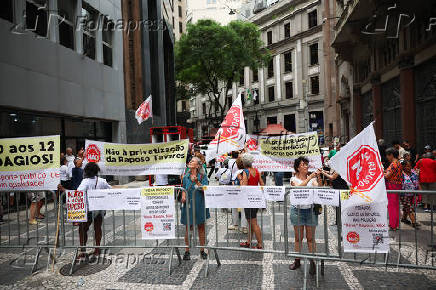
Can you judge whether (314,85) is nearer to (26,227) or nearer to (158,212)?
(26,227)

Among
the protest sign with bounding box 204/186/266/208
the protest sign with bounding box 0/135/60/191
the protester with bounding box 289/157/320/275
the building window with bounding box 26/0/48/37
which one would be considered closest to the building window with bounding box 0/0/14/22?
the building window with bounding box 26/0/48/37

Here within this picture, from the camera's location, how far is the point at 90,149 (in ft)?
21.8

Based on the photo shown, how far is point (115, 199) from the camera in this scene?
577 cm

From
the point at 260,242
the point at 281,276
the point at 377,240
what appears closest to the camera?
the point at 377,240

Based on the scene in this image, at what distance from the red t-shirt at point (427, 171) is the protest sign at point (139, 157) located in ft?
20.4

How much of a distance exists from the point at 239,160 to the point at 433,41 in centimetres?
949

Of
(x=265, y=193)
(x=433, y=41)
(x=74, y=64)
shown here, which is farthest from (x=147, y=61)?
(x=265, y=193)

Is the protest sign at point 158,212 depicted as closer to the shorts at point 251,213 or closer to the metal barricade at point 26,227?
the shorts at point 251,213

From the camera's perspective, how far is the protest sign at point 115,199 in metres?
5.70

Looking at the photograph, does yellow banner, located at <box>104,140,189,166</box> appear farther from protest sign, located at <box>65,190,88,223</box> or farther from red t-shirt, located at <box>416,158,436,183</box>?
red t-shirt, located at <box>416,158,436,183</box>

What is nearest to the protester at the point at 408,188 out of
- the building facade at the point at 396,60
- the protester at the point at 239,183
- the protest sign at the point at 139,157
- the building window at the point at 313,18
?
the protester at the point at 239,183

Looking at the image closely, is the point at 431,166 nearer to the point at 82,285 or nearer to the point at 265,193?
the point at 265,193

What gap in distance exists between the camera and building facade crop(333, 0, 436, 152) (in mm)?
12848

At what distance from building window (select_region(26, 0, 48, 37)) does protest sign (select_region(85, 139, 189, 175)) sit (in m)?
7.37
